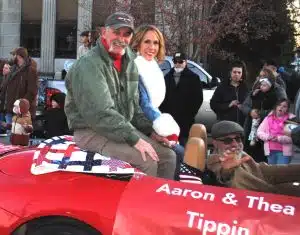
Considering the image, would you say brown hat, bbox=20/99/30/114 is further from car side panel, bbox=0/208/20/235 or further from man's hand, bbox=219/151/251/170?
man's hand, bbox=219/151/251/170

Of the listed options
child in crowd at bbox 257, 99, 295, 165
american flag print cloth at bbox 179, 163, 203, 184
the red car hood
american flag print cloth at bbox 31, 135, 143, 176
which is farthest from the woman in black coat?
the red car hood

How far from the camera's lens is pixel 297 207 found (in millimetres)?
3080

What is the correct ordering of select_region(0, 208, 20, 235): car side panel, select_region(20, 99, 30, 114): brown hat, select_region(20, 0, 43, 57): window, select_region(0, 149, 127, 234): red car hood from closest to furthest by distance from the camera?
1. select_region(0, 149, 127, 234): red car hood
2. select_region(0, 208, 20, 235): car side panel
3. select_region(20, 99, 30, 114): brown hat
4. select_region(20, 0, 43, 57): window

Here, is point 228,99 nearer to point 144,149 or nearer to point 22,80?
point 22,80

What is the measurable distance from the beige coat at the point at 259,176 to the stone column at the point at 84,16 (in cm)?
1868

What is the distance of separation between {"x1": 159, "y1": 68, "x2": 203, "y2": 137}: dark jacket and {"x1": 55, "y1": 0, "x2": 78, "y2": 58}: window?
2052 centimetres

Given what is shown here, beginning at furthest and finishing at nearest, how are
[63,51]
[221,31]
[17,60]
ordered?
[63,51]
[221,31]
[17,60]

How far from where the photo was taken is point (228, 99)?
7.35m

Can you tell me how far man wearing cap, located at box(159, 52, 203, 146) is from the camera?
259 inches

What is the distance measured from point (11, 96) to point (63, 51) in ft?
59.1

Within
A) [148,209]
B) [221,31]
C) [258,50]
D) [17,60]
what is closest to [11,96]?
[17,60]

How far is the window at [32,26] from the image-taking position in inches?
1068

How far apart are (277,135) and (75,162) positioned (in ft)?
12.3

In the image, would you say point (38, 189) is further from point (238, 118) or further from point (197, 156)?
point (238, 118)
